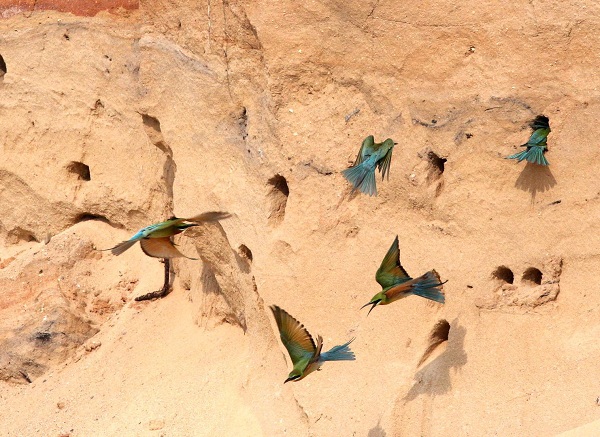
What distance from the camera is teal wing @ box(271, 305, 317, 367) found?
4.51m

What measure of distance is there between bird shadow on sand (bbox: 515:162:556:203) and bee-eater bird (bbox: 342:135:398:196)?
51cm

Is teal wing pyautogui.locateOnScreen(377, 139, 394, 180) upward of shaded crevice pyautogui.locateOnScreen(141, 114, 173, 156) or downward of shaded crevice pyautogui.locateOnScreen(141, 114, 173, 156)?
upward

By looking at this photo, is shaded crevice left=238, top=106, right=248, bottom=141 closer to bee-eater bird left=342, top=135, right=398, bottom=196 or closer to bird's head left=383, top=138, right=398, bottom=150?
bee-eater bird left=342, top=135, right=398, bottom=196

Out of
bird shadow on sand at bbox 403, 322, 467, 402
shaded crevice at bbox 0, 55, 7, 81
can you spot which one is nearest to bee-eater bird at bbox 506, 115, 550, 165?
bird shadow on sand at bbox 403, 322, 467, 402

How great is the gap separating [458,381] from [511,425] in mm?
316

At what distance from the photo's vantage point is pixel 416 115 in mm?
4859

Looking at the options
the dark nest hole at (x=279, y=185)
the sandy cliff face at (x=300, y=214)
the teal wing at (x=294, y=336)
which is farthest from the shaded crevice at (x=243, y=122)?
the teal wing at (x=294, y=336)

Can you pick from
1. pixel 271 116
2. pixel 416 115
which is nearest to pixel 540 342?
pixel 416 115

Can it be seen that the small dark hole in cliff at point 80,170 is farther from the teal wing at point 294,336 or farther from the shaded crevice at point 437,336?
the shaded crevice at point 437,336

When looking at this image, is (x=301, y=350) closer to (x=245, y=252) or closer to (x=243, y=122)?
(x=245, y=252)

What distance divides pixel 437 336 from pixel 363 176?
0.71m

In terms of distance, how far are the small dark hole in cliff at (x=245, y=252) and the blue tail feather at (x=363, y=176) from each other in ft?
2.50

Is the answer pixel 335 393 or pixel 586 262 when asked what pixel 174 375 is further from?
pixel 586 262

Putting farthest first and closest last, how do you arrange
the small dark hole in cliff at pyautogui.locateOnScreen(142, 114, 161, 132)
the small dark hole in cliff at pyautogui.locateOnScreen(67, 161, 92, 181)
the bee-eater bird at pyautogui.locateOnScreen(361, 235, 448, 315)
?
the small dark hole in cliff at pyautogui.locateOnScreen(67, 161, 92, 181) → the small dark hole in cliff at pyautogui.locateOnScreen(142, 114, 161, 132) → the bee-eater bird at pyautogui.locateOnScreen(361, 235, 448, 315)
